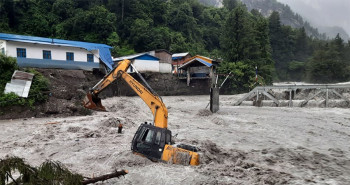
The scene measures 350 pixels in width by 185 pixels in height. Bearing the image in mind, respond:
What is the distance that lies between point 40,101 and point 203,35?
6301cm

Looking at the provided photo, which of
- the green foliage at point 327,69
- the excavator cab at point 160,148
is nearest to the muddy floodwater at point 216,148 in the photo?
the excavator cab at point 160,148

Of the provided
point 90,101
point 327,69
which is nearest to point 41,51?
point 90,101

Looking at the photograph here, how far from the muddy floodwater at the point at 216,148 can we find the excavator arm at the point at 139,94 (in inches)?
60.8

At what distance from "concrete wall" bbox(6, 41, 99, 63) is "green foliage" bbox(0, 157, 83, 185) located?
95.0ft

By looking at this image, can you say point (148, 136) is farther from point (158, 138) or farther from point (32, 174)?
point (32, 174)

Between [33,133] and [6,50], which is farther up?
[6,50]

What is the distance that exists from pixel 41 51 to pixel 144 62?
15.0 meters

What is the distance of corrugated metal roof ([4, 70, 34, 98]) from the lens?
19078mm

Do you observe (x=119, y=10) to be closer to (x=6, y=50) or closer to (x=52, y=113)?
(x=6, y=50)

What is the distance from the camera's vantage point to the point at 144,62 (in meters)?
39.8

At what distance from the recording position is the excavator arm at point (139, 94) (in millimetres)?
9625

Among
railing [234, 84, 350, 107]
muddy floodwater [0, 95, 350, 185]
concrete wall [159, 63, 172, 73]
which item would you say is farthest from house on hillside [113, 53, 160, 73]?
muddy floodwater [0, 95, 350, 185]

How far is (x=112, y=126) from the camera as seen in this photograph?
15.9m

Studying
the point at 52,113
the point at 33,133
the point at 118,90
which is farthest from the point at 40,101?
the point at 118,90
